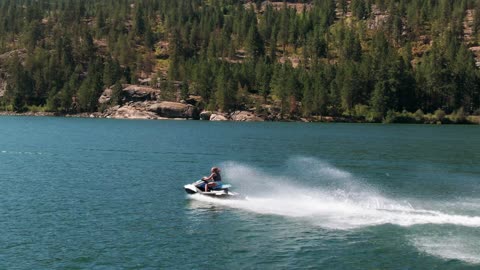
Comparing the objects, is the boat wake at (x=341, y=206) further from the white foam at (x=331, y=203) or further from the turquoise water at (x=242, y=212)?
the turquoise water at (x=242, y=212)

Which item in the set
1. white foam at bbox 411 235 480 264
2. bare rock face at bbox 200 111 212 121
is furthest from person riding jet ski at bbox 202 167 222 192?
bare rock face at bbox 200 111 212 121

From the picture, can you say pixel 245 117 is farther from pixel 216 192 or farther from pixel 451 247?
pixel 451 247

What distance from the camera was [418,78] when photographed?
190 metres

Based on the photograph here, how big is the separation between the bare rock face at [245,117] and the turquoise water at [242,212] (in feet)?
347

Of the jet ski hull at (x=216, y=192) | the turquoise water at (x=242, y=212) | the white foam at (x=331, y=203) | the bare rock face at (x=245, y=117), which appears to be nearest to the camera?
the turquoise water at (x=242, y=212)

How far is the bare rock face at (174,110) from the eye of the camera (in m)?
192

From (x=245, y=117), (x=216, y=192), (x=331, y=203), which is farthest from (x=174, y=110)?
(x=331, y=203)

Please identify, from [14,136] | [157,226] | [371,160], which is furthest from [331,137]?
[157,226]

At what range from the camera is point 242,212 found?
133ft

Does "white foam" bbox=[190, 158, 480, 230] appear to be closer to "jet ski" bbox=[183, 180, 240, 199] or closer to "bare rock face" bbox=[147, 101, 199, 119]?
"jet ski" bbox=[183, 180, 240, 199]

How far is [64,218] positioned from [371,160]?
49335 mm

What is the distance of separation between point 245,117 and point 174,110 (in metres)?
25.5

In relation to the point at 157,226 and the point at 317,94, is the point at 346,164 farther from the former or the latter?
the point at 317,94

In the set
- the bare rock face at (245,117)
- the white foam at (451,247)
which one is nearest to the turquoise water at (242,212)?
the white foam at (451,247)
